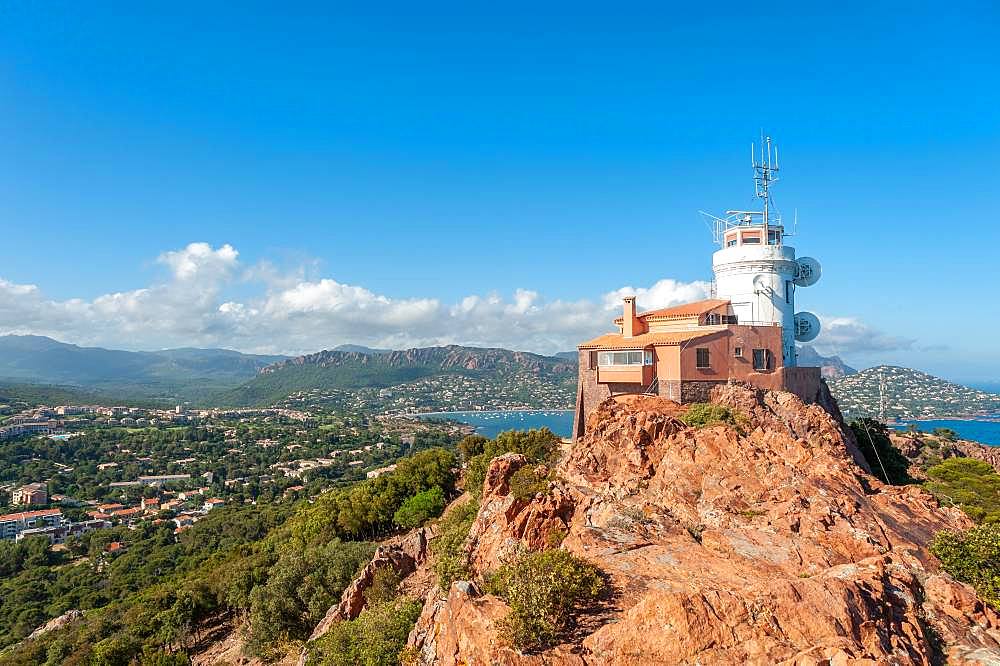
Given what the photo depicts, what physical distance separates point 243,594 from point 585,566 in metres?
22.8

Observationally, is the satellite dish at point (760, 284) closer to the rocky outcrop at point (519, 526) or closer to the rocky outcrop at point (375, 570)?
the rocky outcrop at point (519, 526)

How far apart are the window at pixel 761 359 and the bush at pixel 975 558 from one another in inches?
436

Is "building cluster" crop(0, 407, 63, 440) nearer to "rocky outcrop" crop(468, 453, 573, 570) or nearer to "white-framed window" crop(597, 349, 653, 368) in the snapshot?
"white-framed window" crop(597, 349, 653, 368)

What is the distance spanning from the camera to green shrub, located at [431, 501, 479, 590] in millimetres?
15635

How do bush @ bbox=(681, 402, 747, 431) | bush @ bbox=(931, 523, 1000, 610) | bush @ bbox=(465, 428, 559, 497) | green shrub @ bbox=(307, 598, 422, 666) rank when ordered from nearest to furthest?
green shrub @ bbox=(307, 598, 422, 666)
bush @ bbox=(931, 523, 1000, 610)
bush @ bbox=(681, 402, 747, 431)
bush @ bbox=(465, 428, 559, 497)

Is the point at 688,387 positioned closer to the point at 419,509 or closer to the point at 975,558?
the point at 975,558

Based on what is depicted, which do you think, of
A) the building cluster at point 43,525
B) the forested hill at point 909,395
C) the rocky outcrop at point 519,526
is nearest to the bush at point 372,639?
the rocky outcrop at point 519,526

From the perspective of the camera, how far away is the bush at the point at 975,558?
1387 centimetres

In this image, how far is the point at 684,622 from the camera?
10.3 m

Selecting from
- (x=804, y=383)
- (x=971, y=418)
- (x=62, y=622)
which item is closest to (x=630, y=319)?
(x=804, y=383)

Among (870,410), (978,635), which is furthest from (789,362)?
(870,410)

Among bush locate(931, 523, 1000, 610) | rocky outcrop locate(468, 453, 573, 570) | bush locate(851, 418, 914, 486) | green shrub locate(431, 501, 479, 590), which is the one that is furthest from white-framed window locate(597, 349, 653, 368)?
bush locate(931, 523, 1000, 610)

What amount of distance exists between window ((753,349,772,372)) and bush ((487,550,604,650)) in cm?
1620

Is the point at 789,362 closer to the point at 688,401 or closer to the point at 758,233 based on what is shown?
the point at 758,233
